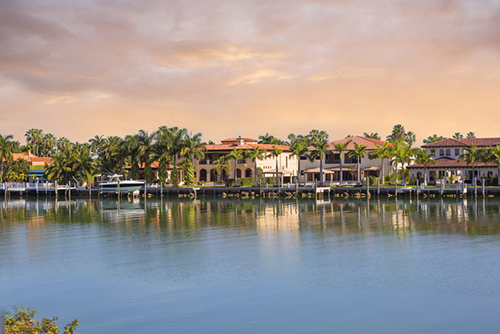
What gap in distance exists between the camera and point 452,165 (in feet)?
291

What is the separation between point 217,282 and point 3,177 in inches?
4074

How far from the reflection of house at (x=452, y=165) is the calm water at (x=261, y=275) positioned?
41.5 meters

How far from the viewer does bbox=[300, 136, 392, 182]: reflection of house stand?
99.8m

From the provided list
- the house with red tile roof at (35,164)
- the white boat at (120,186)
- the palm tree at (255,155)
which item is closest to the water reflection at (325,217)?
the white boat at (120,186)

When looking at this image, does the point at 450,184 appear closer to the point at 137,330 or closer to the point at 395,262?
the point at 395,262

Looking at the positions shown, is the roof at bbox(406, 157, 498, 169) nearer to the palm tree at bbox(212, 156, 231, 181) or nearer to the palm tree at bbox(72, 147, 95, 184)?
the palm tree at bbox(212, 156, 231, 181)

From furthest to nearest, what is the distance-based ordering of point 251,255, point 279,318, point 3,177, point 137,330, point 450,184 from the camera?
point 3,177
point 450,184
point 251,255
point 279,318
point 137,330

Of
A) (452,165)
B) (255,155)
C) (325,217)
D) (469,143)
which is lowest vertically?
(325,217)

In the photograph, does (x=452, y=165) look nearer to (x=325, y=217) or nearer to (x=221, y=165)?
(x=325, y=217)

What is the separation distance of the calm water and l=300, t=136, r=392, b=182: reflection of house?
50.0 m

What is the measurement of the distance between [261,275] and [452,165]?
7020 cm

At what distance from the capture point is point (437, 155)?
315 ft

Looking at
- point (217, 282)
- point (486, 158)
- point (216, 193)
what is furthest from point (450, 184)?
point (217, 282)

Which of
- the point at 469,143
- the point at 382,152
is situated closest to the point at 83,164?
the point at 382,152
